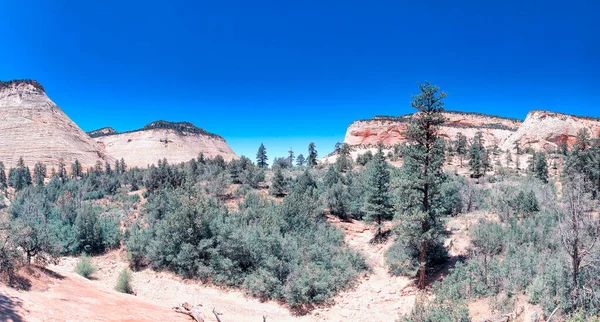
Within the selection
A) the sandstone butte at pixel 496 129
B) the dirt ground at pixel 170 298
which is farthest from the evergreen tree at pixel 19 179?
the sandstone butte at pixel 496 129

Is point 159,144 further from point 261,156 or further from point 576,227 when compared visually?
point 576,227

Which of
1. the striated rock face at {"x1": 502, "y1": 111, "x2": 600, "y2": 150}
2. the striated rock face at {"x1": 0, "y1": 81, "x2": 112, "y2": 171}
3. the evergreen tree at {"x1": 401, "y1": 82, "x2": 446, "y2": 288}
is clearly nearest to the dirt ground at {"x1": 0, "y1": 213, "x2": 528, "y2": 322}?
the evergreen tree at {"x1": 401, "y1": 82, "x2": 446, "y2": 288}

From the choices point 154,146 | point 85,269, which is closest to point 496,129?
point 85,269

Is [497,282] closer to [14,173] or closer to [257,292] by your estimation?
[257,292]

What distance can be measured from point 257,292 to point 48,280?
750cm

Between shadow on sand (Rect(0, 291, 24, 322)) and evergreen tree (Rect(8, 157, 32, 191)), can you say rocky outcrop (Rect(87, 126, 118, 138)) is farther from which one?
shadow on sand (Rect(0, 291, 24, 322))

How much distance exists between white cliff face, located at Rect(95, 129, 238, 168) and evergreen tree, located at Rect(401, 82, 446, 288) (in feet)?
234

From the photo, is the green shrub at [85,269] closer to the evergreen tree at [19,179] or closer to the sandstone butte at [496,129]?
the evergreen tree at [19,179]

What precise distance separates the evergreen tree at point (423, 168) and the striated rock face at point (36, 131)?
66.0 m

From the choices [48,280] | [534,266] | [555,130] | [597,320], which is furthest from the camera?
[555,130]

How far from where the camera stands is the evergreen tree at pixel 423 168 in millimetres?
12352

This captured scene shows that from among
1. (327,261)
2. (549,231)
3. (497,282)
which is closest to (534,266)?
(497,282)

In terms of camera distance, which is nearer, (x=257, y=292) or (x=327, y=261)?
(x=257, y=292)

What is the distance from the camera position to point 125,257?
Result: 57.2 ft
